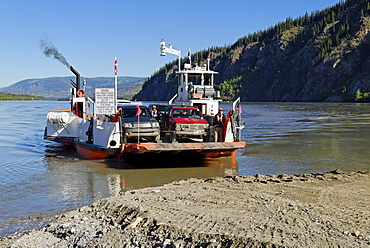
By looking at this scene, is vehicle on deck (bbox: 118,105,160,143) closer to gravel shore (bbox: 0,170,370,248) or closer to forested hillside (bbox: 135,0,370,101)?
gravel shore (bbox: 0,170,370,248)

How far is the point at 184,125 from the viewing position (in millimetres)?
16281

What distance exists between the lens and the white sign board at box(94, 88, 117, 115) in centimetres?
→ 1636

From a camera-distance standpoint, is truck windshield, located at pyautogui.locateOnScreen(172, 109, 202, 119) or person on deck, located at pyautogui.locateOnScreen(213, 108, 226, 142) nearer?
person on deck, located at pyautogui.locateOnScreen(213, 108, 226, 142)

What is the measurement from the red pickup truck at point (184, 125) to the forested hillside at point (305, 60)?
64385mm

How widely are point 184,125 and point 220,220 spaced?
9.23 m

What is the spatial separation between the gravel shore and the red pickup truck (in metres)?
5.99

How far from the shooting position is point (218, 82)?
178 metres

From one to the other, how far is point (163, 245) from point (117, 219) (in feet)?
5.72

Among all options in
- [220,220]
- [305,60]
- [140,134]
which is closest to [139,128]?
[140,134]

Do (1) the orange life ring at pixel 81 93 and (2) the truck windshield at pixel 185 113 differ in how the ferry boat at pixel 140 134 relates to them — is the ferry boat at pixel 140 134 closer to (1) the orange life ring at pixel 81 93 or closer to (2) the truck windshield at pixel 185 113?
(2) the truck windshield at pixel 185 113

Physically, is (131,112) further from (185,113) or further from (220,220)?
(220,220)

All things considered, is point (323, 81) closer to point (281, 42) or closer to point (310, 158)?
point (281, 42)

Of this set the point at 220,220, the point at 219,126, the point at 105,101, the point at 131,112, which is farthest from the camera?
the point at 219,126

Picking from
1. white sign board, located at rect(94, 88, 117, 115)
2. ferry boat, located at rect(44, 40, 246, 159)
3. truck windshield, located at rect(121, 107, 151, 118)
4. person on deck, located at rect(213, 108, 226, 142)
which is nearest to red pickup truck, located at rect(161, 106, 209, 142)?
ferry boat, located at rect(44, 40, 246, 159)
